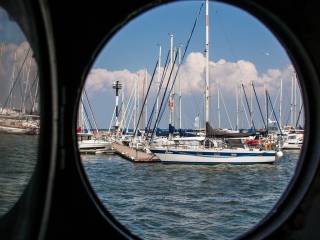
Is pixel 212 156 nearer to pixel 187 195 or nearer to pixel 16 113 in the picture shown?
pixel 187 195

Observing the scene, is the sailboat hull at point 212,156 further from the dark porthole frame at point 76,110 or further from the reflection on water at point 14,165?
the reflection on water at point 14,165

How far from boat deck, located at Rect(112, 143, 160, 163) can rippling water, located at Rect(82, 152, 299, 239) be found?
0.28 m

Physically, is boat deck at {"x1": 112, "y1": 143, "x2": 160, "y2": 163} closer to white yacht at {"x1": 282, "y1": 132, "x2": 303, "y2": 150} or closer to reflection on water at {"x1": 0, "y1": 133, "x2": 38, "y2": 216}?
white yacht at {"x1": 282, "y1": 132, "x2": 303, "y2": 150}

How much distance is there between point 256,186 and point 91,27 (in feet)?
42.2

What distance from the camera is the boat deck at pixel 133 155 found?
63.9 ft

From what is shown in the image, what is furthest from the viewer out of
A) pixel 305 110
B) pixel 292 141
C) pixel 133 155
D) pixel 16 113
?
pixel 292 141

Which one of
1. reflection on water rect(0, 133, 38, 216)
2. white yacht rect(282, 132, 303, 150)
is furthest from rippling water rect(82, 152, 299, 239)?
white yacht rect(282, 132, 303, 150)

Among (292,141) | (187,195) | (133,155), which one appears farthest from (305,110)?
(292,141)

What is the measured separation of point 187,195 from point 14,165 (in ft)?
37.4

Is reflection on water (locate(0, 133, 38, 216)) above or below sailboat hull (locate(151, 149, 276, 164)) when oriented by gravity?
above

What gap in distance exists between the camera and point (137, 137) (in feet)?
71.2

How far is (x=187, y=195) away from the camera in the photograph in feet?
42.1

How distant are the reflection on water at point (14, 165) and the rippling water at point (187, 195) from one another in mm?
3961

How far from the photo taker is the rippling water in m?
8.87
